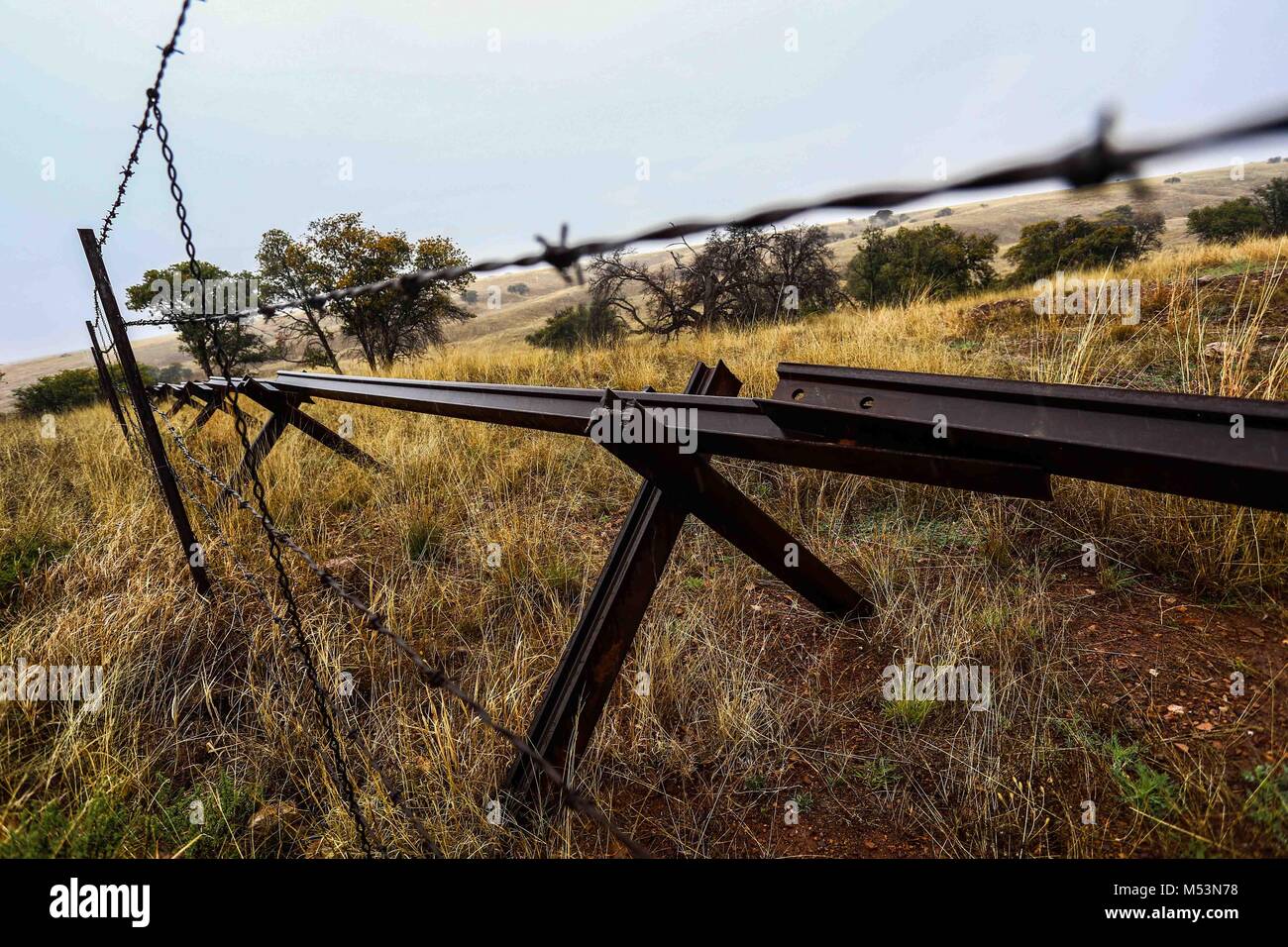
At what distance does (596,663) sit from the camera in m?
1.62

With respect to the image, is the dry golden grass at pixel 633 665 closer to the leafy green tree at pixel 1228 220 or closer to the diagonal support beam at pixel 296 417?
the diagonal support beam at pixel 296 417

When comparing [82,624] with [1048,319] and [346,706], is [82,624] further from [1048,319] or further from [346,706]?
[1048,319]

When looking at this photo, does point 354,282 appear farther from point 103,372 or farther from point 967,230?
point 967,230

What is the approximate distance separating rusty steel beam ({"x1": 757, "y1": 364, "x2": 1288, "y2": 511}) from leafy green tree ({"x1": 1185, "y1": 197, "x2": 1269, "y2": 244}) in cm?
2334

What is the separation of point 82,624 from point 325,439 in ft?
5.66

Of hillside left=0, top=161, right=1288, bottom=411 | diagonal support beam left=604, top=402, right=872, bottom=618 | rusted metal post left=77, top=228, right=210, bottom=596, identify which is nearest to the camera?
diagonal support beam left=604, top=402, right=872, bottom=618

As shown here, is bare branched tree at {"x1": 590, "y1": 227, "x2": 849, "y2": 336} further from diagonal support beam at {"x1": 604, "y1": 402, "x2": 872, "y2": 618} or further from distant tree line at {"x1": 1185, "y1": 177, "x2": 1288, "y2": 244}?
distant tree line at {"x1": 1185, "y1": 177, "x2": 1288, "y2": 244}

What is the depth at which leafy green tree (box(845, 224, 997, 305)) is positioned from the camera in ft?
43.7

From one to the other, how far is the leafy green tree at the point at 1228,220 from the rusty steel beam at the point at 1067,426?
919 inches

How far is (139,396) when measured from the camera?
8.89ft

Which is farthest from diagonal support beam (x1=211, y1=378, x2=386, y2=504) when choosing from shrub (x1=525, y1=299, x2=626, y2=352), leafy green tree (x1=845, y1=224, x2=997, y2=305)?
leafy green tree (x1=845, y1=224, x2=997, y2=305)

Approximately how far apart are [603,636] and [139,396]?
2.65 m

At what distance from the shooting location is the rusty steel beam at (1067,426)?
702 mm

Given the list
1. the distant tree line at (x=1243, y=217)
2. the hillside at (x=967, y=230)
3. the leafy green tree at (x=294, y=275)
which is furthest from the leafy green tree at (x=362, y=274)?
the distant tree line at (x=1243, y=217)
